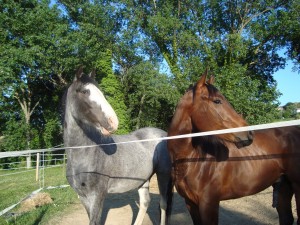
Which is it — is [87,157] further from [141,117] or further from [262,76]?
[262,76]

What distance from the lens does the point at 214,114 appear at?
287 cm

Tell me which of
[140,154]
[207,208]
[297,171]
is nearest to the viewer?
[207,208]

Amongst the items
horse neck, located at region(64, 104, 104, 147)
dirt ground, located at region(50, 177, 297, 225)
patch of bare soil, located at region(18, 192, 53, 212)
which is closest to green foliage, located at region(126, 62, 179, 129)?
dirt ground, located at region(50, 177, 297, 225)

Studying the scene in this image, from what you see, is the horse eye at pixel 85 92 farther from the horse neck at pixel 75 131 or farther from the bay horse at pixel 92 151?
the horse neck at pixel 75 131

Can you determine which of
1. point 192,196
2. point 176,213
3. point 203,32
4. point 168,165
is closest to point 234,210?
point 176,213

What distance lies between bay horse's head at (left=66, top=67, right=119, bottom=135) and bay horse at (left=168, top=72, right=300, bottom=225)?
715mm

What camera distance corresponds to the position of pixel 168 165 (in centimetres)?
454

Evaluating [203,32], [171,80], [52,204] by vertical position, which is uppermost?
[203,32]

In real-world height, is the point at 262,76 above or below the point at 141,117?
above

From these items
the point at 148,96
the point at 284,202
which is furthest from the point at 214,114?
the point at 148,96

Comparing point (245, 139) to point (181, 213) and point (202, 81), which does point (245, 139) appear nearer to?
point (202, 81)

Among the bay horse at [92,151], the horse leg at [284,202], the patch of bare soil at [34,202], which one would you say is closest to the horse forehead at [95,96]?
the bay horse at [92,151]

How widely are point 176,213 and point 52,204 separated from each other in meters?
3.01

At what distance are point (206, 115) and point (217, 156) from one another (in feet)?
1.85
